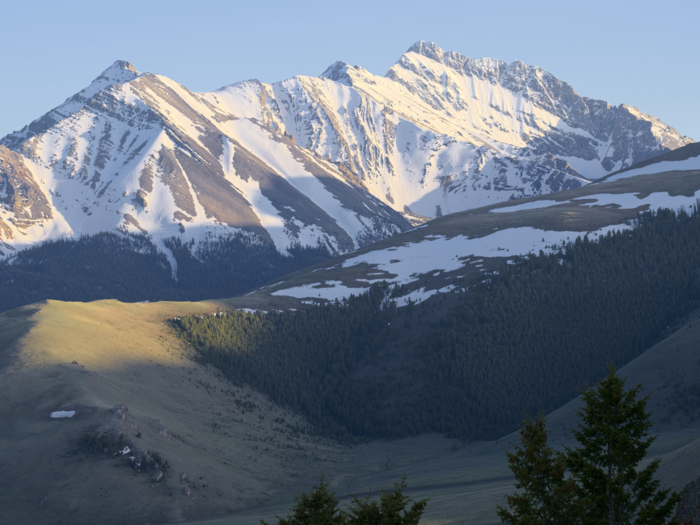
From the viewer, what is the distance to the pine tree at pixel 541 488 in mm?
27188

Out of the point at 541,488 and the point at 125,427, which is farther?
the point at 125,427

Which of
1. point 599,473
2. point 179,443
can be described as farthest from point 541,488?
point 179,443

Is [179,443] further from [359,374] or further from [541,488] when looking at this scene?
[541,488]

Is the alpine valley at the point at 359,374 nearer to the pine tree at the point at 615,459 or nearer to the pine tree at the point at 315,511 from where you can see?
the pine tree at the point at 615,459

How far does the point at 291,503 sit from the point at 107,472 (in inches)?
827

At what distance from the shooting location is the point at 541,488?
27.8 m

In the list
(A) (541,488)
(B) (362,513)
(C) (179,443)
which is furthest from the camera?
(C) (179,443)

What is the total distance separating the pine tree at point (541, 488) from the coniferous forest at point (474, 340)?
9749 centimetres

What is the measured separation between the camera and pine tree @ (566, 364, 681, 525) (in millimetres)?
26422

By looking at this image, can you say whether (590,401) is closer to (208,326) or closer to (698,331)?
(698,331)

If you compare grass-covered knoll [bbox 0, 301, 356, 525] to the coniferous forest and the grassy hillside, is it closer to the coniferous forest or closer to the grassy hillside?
the grassy hillside

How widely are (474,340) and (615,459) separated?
389ft

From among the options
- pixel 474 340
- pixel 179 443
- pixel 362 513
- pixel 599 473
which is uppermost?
pixel 362 513

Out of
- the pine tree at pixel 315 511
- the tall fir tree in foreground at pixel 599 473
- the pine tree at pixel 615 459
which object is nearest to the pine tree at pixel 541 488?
the tall fir tree in foreground at pixel 599 473
